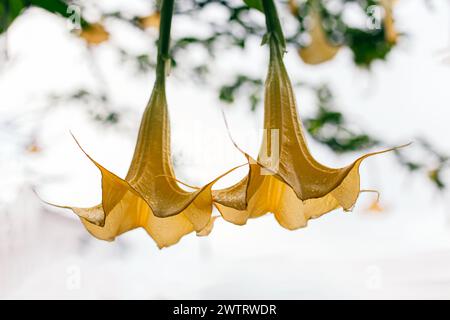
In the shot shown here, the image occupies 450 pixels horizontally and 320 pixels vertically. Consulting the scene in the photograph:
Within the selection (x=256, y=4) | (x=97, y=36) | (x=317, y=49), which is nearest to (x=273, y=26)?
(x=256, y=4)

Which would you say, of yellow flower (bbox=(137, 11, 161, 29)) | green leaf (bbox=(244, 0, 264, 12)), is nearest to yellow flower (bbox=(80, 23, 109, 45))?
yellow flower (bbox=(137, 11, 161, 29))

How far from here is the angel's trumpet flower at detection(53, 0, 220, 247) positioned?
0.23 m

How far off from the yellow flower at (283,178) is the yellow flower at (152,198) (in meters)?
0.01

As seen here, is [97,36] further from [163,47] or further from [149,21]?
[163,47]

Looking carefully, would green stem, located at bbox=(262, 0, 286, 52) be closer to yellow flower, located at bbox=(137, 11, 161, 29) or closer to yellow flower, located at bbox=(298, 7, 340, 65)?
yellow flower, located at bbox=(298, 7, 340, 65)

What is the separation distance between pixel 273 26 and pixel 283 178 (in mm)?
78

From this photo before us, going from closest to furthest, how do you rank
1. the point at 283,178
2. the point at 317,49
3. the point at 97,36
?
1. the point at 283,178
2. the point at 317,49
3. the point at 97,36

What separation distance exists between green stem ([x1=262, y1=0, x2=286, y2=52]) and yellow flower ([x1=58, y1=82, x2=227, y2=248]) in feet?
0.19

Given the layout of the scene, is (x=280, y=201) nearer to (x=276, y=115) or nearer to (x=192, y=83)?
(x=276, y=115)

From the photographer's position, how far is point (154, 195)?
0.24 m

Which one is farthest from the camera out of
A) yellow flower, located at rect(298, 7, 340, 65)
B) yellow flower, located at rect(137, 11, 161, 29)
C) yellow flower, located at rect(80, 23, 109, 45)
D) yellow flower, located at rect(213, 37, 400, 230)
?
yellow flower, located at rect(137, 11, 161, 29)

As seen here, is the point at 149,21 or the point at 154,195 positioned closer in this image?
the point at 154,195

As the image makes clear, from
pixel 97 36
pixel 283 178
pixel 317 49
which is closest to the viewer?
pixel 283 178
